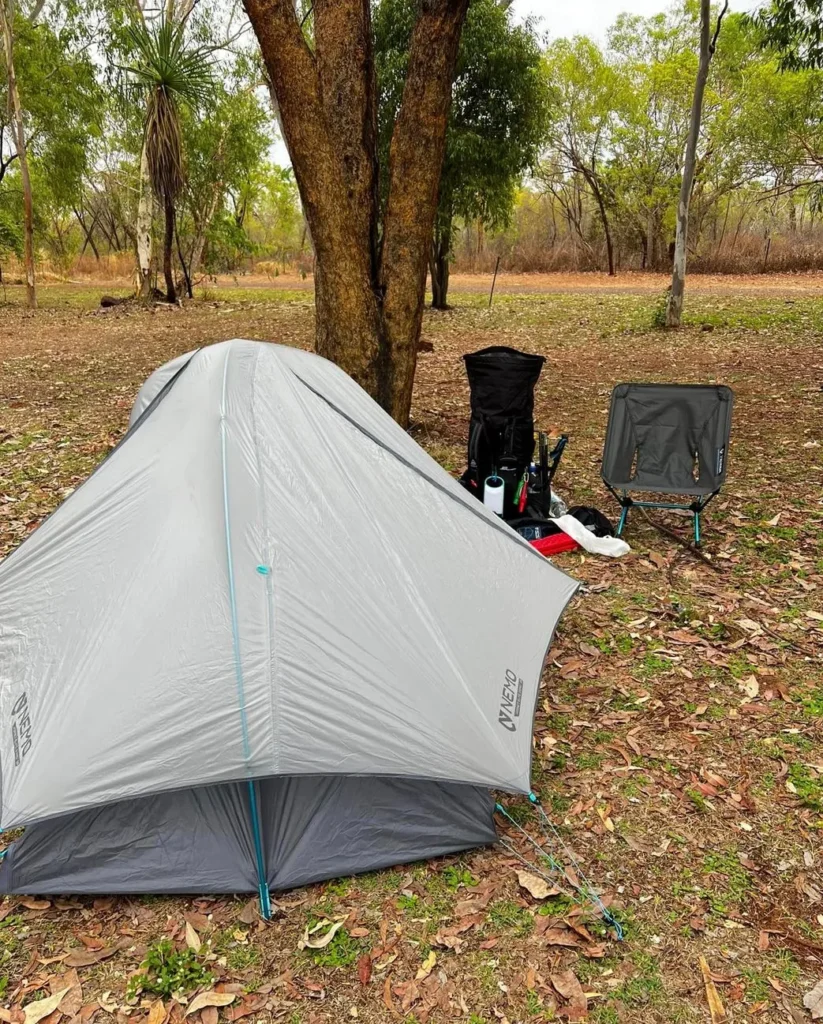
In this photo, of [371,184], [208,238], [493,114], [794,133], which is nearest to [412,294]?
[371,184]

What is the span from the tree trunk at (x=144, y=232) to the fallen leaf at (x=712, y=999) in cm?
1722

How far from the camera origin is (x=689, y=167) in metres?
10.1

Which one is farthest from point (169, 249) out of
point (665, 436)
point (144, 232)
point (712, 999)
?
point (712, 999)

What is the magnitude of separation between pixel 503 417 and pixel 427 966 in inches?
127

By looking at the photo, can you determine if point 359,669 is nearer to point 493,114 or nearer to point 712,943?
point 712,943

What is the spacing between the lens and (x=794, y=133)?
1766 cm

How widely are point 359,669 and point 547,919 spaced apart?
91 centimetres

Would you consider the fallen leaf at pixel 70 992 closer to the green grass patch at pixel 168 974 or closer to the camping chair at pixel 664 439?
the green grass patch at pixel 168 974

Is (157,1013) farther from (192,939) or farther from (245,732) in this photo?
(245,732)

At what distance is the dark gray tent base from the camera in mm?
2219

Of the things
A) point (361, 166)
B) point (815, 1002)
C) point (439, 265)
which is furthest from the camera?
point (439, 265)

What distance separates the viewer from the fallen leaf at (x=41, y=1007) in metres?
1.88

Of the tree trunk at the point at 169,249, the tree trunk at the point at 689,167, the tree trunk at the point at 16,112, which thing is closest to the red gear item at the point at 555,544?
the tree trunk at the point at 689,167

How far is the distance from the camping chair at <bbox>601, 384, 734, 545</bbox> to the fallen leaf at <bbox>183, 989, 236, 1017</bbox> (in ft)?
10.9
